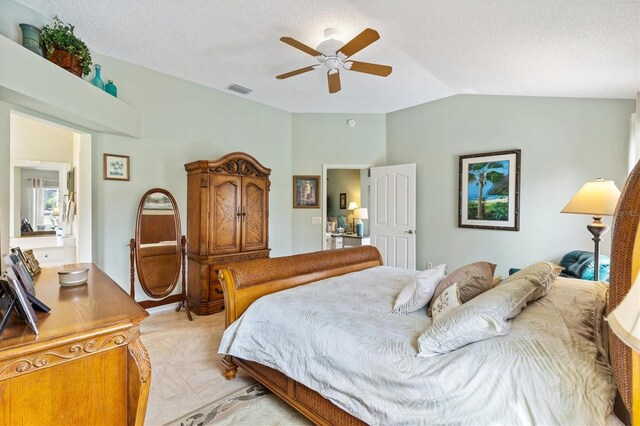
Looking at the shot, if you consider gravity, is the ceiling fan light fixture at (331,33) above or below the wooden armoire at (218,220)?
above

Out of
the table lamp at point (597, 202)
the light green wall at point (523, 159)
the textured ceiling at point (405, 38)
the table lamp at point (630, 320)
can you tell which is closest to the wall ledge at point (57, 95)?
the textured ceiling at point (405, 38)

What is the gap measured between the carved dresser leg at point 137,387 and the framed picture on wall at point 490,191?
4141 millimetres

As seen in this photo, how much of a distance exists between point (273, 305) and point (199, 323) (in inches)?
73.5

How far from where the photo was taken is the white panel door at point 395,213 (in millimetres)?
4699

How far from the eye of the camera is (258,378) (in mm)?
2078

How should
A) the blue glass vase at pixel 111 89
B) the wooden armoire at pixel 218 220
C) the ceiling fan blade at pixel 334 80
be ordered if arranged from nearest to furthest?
the ceiling fan blade at pixel 334 80, the blue glass vase at pixel 111 89, the wooden armoire at pixel 218 220

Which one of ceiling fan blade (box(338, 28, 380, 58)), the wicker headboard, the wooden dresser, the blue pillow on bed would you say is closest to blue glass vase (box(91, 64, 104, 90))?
ceiling fan blade (box(338, 28, 380, 58))

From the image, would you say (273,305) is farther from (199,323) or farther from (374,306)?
(199,323)

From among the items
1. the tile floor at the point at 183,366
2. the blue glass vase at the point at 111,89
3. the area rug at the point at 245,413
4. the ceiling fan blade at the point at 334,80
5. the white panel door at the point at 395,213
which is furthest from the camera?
the white panel door at the point at 395,213

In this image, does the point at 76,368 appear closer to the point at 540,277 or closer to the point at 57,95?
the point at 540,277

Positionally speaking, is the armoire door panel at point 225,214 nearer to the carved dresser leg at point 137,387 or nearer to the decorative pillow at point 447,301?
the carved dresser leg at point 137,387

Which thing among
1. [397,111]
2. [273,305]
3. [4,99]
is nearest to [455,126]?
[397,111]

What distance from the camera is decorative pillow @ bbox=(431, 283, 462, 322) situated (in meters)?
1.64

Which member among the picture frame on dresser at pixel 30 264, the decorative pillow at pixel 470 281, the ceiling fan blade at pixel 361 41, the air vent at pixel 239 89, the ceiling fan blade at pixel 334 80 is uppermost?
the air vent at pixel 239 89
